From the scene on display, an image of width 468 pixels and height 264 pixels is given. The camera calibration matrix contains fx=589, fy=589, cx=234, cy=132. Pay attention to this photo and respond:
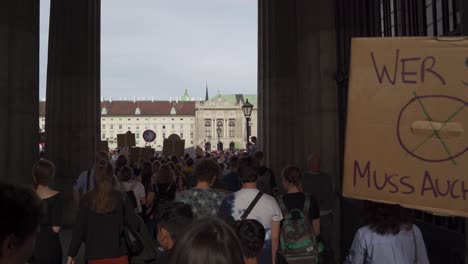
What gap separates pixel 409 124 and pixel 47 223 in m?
3.53

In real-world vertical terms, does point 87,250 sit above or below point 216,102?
below

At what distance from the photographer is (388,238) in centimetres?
407

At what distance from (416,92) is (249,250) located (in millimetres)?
1319

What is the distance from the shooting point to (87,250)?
17.5 ft

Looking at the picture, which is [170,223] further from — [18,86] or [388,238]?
[18,86]

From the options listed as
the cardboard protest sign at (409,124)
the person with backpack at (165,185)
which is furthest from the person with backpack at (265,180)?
the cardboard protest sign at (409,124)

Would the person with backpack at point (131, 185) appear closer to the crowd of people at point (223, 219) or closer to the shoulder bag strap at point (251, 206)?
the crowd of people at point (223, 219)

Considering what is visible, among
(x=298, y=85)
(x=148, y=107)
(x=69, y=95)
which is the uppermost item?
(x=148, y=107)

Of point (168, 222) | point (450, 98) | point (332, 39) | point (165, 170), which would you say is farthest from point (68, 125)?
point (450, 98)

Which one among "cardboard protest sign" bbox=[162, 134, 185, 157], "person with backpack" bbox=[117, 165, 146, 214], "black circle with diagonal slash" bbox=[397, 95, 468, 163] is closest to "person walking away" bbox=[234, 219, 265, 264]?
"black circle with diagonal slash" bbox=[397, 95, 468, 163]

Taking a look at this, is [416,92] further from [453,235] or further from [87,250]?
[87,250]

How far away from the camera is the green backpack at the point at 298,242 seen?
4.95m

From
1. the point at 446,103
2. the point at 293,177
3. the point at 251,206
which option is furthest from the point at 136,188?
the point at 446,103

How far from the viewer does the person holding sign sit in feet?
13.3
